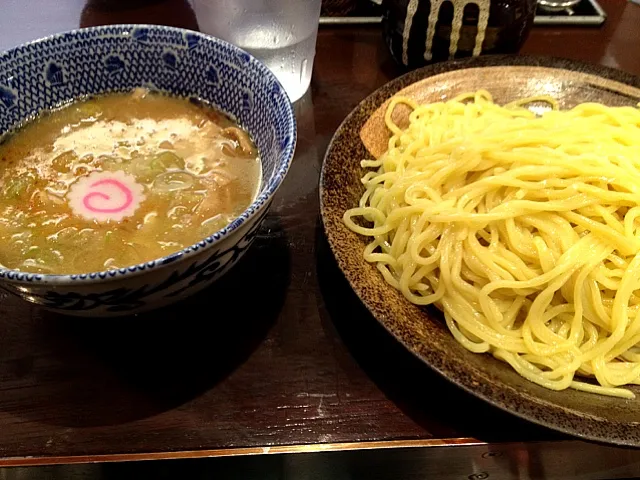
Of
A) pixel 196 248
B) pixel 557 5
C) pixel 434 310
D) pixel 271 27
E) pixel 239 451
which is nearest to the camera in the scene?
pixel 196 248

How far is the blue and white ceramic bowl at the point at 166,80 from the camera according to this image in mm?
910

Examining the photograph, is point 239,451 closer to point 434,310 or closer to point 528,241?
point 434,310

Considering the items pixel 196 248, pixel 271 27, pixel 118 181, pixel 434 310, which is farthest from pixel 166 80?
pixel 434 310

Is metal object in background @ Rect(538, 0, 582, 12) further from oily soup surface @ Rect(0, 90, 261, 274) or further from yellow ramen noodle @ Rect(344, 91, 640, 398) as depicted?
oily soup surface @ Rect(0, 90, 261, 274)

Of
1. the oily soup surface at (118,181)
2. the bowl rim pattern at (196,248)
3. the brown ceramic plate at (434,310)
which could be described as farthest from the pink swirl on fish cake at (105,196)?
the brown ceramic plate at (434,310)

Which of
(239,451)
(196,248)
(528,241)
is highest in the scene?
(196,248)

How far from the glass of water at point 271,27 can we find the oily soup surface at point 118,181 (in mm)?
405

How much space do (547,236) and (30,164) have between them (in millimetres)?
1051

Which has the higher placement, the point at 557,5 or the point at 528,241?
the point at 557,5

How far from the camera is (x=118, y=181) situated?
1053mm

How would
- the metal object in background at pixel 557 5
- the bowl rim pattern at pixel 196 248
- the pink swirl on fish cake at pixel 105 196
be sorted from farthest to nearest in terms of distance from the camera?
the metal object in background at pixel 557 5, the pink swirl on fish cake at pixel 105 196, the bowl rim pattern at pixel 196 248

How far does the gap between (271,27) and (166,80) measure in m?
0.42

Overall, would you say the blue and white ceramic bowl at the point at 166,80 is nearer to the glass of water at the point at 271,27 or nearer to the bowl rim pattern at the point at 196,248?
the bowl rim pattern at the point at 196,248

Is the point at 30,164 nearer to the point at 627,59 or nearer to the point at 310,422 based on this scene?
the point at 310,422
